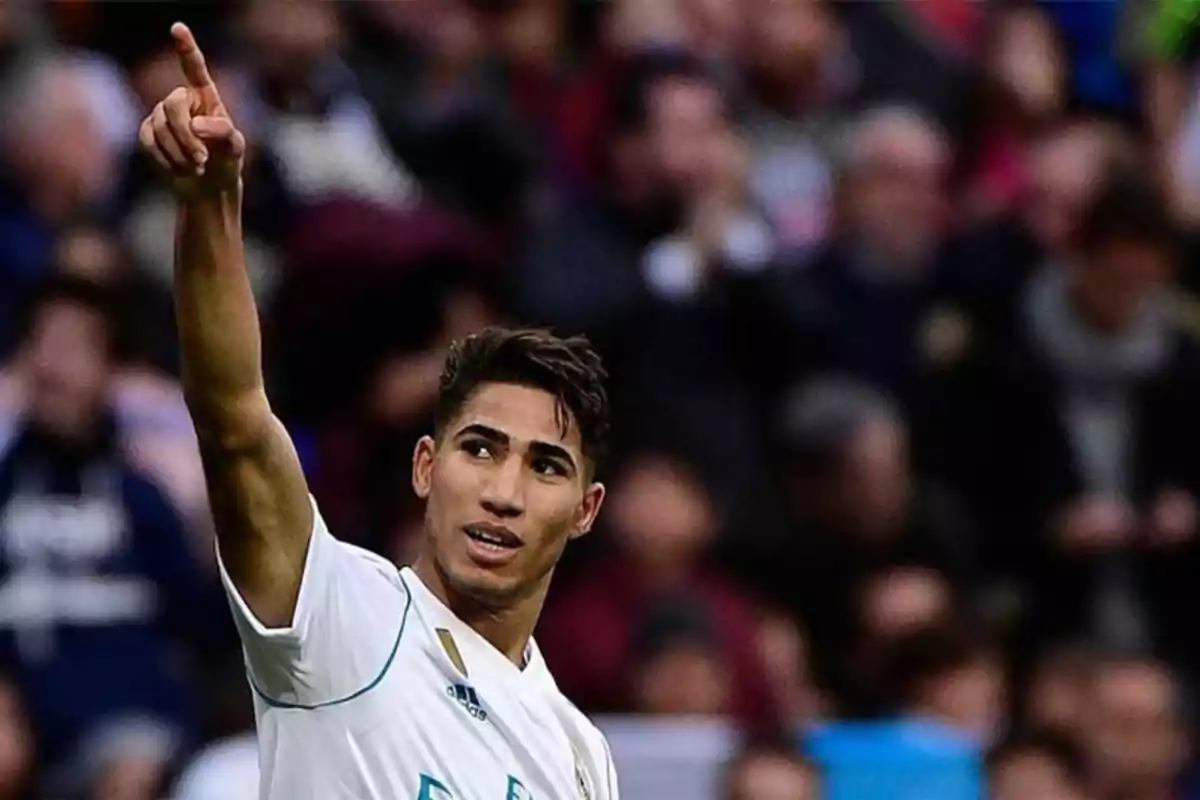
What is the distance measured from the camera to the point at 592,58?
33.9 ft

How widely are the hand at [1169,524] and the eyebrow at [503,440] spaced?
206 inches

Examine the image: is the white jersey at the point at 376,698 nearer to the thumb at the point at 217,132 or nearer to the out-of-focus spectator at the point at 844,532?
the thumb at the point at 217,132

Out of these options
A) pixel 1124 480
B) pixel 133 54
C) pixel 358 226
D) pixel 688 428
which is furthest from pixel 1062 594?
pixel 133 54

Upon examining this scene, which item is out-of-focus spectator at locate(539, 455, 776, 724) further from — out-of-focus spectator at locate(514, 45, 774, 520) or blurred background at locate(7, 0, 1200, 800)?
out-of-focus spectator at locate(514, 45, 774, 520)

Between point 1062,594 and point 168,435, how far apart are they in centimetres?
302

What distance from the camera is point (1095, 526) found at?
9.04 metres

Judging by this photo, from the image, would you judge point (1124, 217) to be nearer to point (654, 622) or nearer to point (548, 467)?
point (654, 622)

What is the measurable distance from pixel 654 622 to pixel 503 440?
3.93 meters

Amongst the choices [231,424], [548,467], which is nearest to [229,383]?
[231,424]

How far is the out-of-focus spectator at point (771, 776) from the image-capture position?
740 centimetres

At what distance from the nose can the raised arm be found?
1.03 feet

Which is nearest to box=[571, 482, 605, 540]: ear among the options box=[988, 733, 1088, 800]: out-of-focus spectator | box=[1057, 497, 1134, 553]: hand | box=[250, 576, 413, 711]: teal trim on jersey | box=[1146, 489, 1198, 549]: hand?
box=[250, 576, 413, 711]: teal trim on jersey

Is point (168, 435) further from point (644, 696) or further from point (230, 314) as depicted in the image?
point (230, 314)

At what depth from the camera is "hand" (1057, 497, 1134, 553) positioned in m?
9.05
